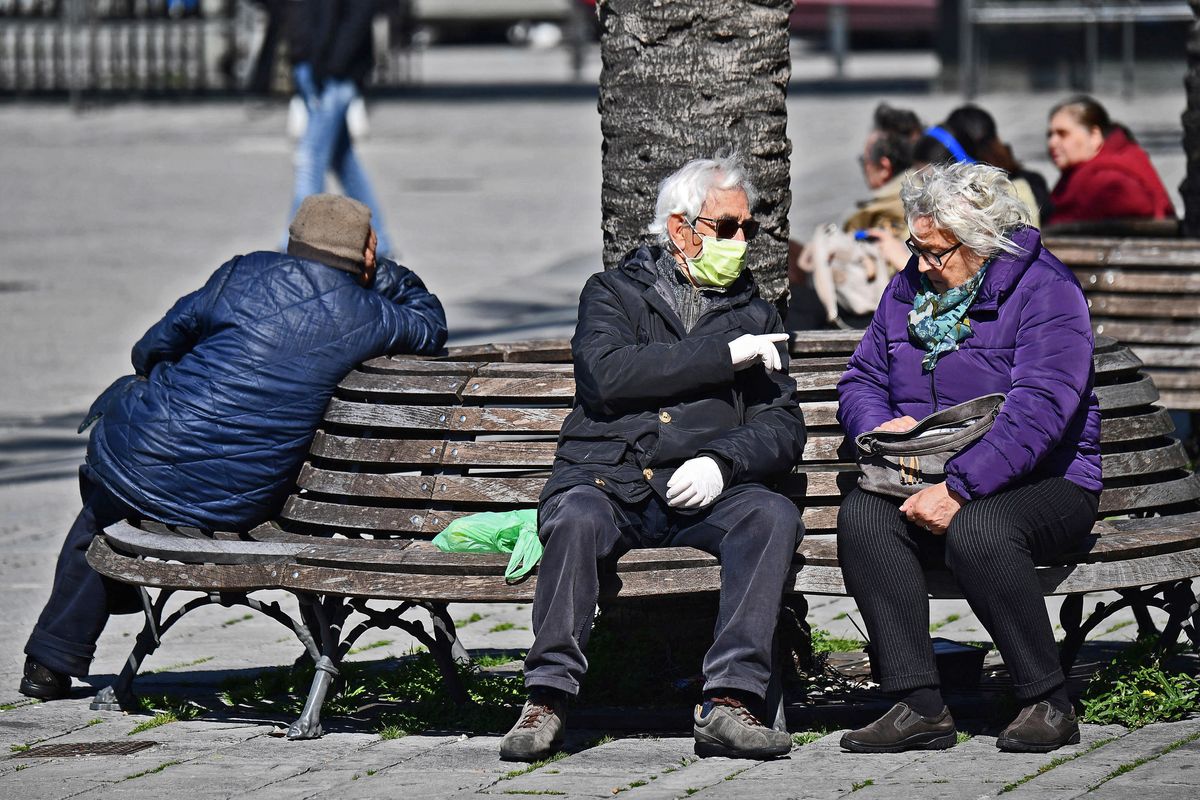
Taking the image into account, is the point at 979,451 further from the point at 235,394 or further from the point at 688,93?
the point at 235,394

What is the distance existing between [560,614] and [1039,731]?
1.10m

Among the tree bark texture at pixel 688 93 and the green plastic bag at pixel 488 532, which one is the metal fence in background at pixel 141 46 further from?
the green plastic bag at pixel 488 532

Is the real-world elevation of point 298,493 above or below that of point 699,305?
below

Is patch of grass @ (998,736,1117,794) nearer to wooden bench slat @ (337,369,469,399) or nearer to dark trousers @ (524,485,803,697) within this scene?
dark trousers @ (524,485,803,697)

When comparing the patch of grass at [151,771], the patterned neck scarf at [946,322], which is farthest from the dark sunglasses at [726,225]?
the patch of grass at [151,771]

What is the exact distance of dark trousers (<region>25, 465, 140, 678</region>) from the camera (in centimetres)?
529

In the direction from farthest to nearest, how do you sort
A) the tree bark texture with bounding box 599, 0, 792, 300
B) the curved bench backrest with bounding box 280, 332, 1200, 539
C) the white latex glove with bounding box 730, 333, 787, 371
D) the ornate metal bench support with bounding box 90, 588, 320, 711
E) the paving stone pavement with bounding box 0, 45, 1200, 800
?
1. the tree bark texture with bounding box 599, 0, 792, 300
2. the ornate metal bench support with bounding box 90, 588, 320, 711
3. the curved bench backrest with bounding box 280, 332, 1200, 539
4. the white latex glove with bounding box 730, 333, 787, 371
5. the paving stone pavement with bounding box 0, 45, 1200, 800

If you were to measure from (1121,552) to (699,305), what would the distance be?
45.3 inches

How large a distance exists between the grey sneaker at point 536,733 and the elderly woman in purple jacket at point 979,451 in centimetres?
66

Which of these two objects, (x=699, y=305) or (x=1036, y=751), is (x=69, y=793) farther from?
(x=1036, y=751)

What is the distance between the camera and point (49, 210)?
1614 centimetres

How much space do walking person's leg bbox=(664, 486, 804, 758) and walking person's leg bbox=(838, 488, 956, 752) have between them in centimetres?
17

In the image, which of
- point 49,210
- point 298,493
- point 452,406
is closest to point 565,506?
point 452,406

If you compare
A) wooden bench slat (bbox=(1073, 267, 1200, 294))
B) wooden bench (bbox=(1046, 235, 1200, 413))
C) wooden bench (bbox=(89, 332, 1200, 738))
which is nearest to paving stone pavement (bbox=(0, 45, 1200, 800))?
wooden bench (bbox=(89, 332, 1200, 738))
